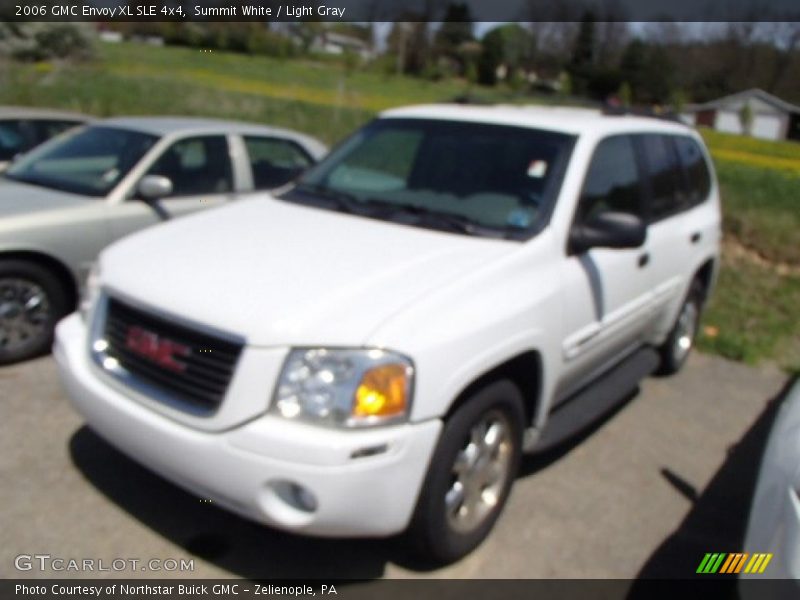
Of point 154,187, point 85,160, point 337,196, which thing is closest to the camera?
point 337,196

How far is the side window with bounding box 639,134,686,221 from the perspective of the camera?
15.2ft

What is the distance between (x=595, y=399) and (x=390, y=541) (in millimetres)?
1465

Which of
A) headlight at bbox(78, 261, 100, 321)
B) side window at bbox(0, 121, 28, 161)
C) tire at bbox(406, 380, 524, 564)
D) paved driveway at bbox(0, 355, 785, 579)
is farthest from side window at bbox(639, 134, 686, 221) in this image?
side window at bbox(0, 121, 28, 161)

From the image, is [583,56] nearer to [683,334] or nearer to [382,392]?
[683,334]

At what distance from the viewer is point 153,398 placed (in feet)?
9.45

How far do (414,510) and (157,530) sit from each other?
113cm

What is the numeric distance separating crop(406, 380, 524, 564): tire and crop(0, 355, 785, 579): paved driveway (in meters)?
0.15

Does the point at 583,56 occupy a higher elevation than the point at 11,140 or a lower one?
higher

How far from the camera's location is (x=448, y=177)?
156 inches

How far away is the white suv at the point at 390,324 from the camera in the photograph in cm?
264

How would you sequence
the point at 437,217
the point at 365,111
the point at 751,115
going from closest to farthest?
the point at 437,217
the point at 751,115
the point at 365,111

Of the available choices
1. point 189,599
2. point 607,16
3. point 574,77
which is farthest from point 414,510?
point 574,77

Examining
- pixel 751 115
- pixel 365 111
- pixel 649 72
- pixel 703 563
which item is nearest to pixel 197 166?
pixel 703 563

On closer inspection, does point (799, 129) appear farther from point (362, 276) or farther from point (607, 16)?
point (362, 276)
